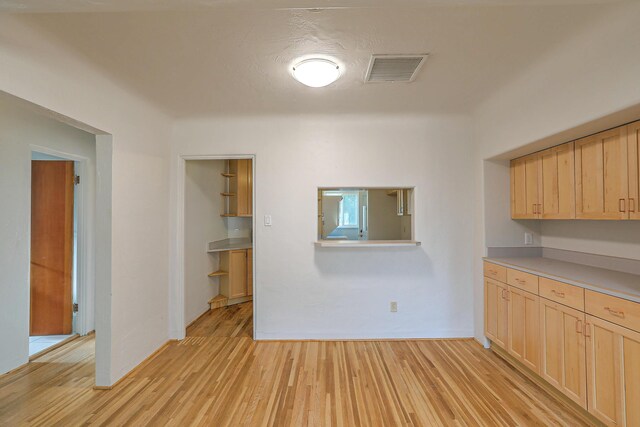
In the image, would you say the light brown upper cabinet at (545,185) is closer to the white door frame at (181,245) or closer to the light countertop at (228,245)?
the white door frame at (181,245)

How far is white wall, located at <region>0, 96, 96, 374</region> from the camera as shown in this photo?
2.57 meters

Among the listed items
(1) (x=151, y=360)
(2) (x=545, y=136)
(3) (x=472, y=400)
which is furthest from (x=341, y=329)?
(2) (x=545, y=136)

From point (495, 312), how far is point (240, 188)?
3.70 meters

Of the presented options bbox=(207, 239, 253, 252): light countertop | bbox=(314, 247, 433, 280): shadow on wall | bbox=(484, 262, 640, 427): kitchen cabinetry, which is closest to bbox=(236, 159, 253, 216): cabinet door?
bbox=(207, 239, 253, 252): light countertop

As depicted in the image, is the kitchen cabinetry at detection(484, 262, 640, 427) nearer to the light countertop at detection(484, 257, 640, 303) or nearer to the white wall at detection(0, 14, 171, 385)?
the light countertop at detection(484, 257, 640, 303)

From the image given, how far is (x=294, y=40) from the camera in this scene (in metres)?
1.85

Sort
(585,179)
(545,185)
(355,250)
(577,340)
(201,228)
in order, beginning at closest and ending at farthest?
1. (577,340)
2. (585,179)
3. (545,185)
4. (355,250)
5. (201,228)

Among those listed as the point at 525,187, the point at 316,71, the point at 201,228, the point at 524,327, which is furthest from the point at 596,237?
the point at 201,228

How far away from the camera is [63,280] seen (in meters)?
3.40

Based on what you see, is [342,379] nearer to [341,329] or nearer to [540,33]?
[341,329]

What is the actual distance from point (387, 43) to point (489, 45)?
A: 0.66 metres

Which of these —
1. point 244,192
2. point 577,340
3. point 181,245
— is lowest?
point 577,340

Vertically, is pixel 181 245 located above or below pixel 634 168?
below

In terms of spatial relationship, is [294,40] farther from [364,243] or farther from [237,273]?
[237,273]
